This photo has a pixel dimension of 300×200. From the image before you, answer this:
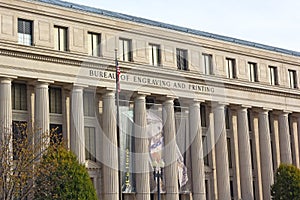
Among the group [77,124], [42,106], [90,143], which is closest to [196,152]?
[90,143]

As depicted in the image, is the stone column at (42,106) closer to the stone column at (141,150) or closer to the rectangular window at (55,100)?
the rectangular window at (55,100)

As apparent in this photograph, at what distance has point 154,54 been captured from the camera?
197 ft

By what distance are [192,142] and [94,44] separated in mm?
13873

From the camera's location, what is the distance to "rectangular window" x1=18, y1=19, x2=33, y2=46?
5116 cm

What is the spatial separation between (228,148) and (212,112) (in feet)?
15.7

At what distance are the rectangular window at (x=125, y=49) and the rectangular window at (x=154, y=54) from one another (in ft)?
7.98

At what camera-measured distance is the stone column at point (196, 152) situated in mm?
60719

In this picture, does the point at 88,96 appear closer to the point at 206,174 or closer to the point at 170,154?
the point at 170,154

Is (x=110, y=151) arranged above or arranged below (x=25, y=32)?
below

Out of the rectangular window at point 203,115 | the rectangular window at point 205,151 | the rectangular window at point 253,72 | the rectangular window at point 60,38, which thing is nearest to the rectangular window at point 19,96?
the rectangular window at point 60,38

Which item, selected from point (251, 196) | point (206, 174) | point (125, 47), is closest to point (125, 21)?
point (125, 47)

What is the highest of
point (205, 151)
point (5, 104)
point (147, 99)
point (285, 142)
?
point (147, 99)

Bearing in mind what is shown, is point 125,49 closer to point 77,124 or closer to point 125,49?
point 125,49

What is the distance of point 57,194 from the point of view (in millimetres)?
42344
